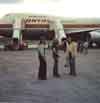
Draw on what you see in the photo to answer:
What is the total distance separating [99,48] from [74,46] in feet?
0.70

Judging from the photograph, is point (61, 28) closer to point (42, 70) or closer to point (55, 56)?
point (55, 56)

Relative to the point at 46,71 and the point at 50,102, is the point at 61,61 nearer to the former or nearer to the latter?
the point at 46,71

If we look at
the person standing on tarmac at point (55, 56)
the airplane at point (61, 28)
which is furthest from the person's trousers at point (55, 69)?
the airplane at point (61, 28)

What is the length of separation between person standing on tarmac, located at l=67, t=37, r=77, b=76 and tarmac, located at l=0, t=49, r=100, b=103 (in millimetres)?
27

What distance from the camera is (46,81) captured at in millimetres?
2178

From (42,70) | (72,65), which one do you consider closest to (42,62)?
(42,70)

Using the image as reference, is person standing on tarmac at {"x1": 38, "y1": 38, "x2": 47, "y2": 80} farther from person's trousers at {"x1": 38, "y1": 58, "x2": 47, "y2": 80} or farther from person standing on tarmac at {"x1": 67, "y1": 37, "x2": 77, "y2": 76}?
person standing on tarmac at {"x1": 67, "y1": 37, "x2": 77, "y2": 76}

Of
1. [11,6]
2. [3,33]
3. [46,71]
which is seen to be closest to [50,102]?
[46,71]

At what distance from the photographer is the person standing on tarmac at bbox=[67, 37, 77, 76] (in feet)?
7.17

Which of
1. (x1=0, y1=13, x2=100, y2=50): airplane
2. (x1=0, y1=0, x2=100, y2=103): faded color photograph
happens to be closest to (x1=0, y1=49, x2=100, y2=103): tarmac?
(x1=0, y1=0, x2=100, y2=103): faded color photograph

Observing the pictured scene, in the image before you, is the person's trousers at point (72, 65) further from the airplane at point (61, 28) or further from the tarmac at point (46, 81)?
the airplane at point (61, 28)

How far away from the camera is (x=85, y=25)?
222cm

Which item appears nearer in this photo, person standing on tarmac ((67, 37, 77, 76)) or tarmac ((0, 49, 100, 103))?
tarmac ((0, 49, 100, 103))

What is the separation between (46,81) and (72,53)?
0.26 metres
